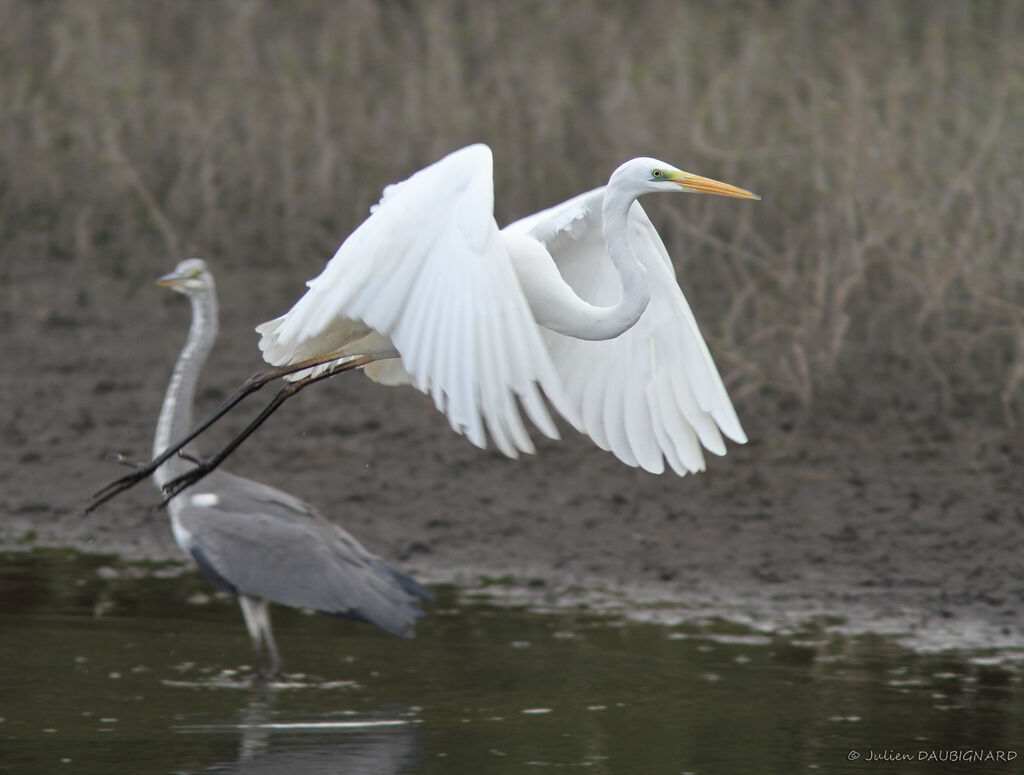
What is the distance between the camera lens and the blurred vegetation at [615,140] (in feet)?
31.7

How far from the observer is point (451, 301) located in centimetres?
460

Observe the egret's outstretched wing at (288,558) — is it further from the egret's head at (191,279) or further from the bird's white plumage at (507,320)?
the egret's head at (191,279)

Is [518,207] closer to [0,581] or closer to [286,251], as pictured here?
[286,251]

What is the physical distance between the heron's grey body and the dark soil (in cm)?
99

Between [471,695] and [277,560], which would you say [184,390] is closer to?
[277,560]

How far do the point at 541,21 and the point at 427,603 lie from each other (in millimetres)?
8587

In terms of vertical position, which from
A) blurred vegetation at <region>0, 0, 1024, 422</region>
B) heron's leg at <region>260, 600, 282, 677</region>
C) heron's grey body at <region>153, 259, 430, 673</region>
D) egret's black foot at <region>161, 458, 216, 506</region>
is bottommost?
heron's leg at <region>260, 600, 282, 677</region>

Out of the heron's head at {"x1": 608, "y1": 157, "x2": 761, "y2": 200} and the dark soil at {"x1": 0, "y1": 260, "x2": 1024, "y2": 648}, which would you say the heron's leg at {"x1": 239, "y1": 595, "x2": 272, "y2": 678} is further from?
the heron's head at {"x1": 608, "y1": 157, "x2": 761, "y2": 200}

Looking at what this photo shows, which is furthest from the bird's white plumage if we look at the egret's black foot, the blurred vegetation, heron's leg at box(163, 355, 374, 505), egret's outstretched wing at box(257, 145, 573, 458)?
the blurred vegetation

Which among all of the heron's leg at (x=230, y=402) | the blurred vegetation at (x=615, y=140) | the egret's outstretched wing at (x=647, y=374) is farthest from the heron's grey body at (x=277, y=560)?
the blurred vegetation at (x=615, y=140)

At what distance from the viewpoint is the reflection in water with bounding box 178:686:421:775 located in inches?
216

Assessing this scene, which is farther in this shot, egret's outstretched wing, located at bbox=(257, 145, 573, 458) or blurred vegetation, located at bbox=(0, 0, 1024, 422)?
blurred vegetation, located at bbox=(0, 0, 1024, 422)

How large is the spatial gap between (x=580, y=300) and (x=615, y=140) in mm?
7006

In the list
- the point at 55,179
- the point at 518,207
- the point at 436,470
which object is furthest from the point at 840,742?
the point at 55,179
